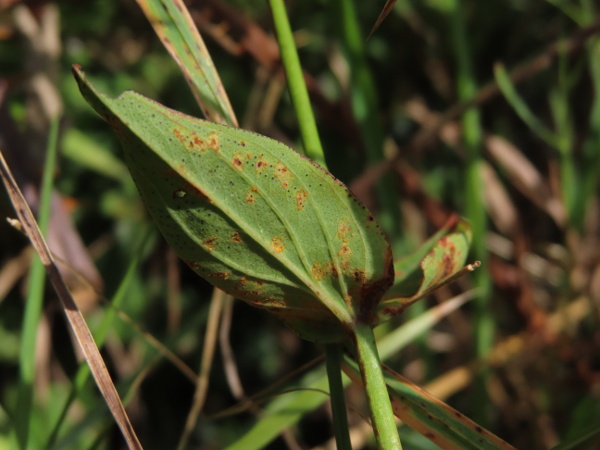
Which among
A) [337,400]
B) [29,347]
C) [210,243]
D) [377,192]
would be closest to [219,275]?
[210,243]

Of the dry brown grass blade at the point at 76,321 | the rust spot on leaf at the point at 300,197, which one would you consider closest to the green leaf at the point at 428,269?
the rust spot on leaf at the point at 300,197

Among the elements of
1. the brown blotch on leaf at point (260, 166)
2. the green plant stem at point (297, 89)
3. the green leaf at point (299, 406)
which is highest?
the green plant stem at point (297, 89)

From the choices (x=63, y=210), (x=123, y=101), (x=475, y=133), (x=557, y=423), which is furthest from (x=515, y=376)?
(x=123, y=101)

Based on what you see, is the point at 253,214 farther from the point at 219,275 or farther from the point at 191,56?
the point at 191,56

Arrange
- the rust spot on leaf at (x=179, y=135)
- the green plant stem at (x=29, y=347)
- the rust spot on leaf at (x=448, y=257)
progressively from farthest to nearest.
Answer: the green plant stem at (x=29, y=347) → the rust spot on leaf at (x=448, y=257) → the rust spot on leaf at (x=179, y=135)

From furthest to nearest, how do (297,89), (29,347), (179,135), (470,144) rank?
(470,144) → (29,347) → (297,89) → (179,135)

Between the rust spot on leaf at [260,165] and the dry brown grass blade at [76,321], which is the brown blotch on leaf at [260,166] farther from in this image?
the dry brown grass blade at [76,321]

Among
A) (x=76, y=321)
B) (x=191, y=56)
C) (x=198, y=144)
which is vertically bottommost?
(x=76, y=321)

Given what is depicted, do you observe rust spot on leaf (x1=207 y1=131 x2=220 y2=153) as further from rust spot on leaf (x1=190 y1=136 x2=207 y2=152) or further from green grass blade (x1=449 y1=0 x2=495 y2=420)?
green grass blade (x1=449 y1=0 x2=495 y2=420)
